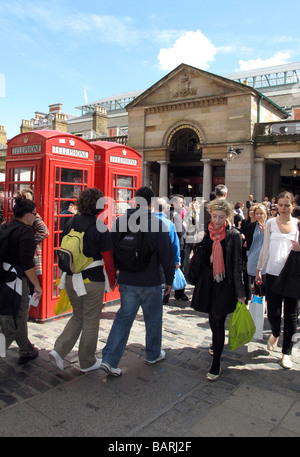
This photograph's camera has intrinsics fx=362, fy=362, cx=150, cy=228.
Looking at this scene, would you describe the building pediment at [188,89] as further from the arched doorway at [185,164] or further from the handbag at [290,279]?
the handbag at [290,279]

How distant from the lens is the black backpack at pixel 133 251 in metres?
3.83

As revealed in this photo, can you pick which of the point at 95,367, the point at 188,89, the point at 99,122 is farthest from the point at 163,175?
the point at 95,367

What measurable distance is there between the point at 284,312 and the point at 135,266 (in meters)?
1.99

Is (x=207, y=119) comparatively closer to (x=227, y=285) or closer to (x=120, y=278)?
(x=227, y=285)

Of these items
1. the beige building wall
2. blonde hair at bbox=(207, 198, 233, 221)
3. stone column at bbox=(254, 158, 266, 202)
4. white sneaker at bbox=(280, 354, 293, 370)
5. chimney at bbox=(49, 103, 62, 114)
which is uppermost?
chimney at bbox=(49, 103, 62, 114)

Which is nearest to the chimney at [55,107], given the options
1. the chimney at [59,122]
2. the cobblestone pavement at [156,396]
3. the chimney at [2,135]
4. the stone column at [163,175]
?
the chimney at [2,135]

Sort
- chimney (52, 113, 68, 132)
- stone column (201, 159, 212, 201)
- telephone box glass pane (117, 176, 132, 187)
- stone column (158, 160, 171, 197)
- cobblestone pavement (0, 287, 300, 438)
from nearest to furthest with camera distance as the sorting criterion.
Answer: cobblestone pavement (0, 287, 300, 438), telephone box glass pane (117, 176, 132, 187), stone column (201, 159, 212, 201), stone column (158, 160, 171, 197), chimney (52, 113, 68, 132)

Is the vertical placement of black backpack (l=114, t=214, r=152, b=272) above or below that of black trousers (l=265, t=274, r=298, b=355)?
above

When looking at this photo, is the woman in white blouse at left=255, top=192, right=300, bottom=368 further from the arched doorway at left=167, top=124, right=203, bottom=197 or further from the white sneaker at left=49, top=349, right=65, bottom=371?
the arched doorway at left=167, top=124, right=203, bottom=197

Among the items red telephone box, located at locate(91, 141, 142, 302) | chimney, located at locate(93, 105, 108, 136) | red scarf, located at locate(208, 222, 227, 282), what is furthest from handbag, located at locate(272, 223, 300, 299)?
chimney, located at locate(93, 105, 108, 136)

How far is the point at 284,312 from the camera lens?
443 centimetres

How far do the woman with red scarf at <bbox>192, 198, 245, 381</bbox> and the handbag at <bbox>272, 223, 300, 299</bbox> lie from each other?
685 mm

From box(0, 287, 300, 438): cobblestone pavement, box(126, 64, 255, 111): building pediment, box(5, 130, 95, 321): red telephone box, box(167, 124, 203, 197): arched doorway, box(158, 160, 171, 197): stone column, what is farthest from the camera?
box(167, 124, 203, 197): arched doorway

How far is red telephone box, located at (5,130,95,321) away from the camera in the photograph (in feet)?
17.7
